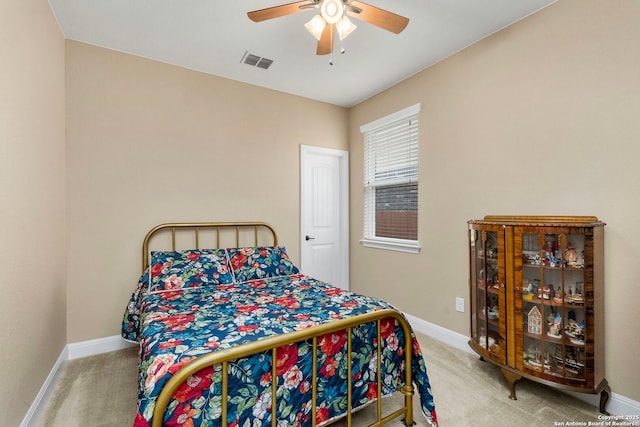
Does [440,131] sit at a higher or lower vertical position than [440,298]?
higher

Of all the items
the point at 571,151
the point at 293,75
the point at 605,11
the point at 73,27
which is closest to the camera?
the point at 605,11

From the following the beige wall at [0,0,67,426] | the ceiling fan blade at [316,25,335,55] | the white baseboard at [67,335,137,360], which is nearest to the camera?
the beige wall at [0,0,67,426]

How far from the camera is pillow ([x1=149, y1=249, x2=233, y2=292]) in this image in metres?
2.47

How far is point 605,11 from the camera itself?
1902 mm

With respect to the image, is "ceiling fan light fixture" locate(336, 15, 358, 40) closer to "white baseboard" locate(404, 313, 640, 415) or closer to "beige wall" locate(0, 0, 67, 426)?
"beige wall" locate(0, 0, 67, 426)

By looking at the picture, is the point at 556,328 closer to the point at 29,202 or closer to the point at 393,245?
the point at 393,245

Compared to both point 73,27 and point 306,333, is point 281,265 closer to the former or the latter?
point 306,333

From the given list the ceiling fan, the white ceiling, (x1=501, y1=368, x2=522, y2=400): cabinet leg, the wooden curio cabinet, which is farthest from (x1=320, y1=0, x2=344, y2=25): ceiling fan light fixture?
(x1=501, y1=368, x2=522, y2=400): cabinet leg

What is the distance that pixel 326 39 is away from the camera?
76.5 inches

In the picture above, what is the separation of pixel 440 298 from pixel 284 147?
93.3 inches

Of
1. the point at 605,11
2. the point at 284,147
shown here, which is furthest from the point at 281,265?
the point at 605,11

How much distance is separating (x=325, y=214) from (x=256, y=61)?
1939 mm

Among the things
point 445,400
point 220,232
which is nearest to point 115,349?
point 220,232

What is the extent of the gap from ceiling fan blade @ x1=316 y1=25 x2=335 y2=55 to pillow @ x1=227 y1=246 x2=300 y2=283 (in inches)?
73.0
